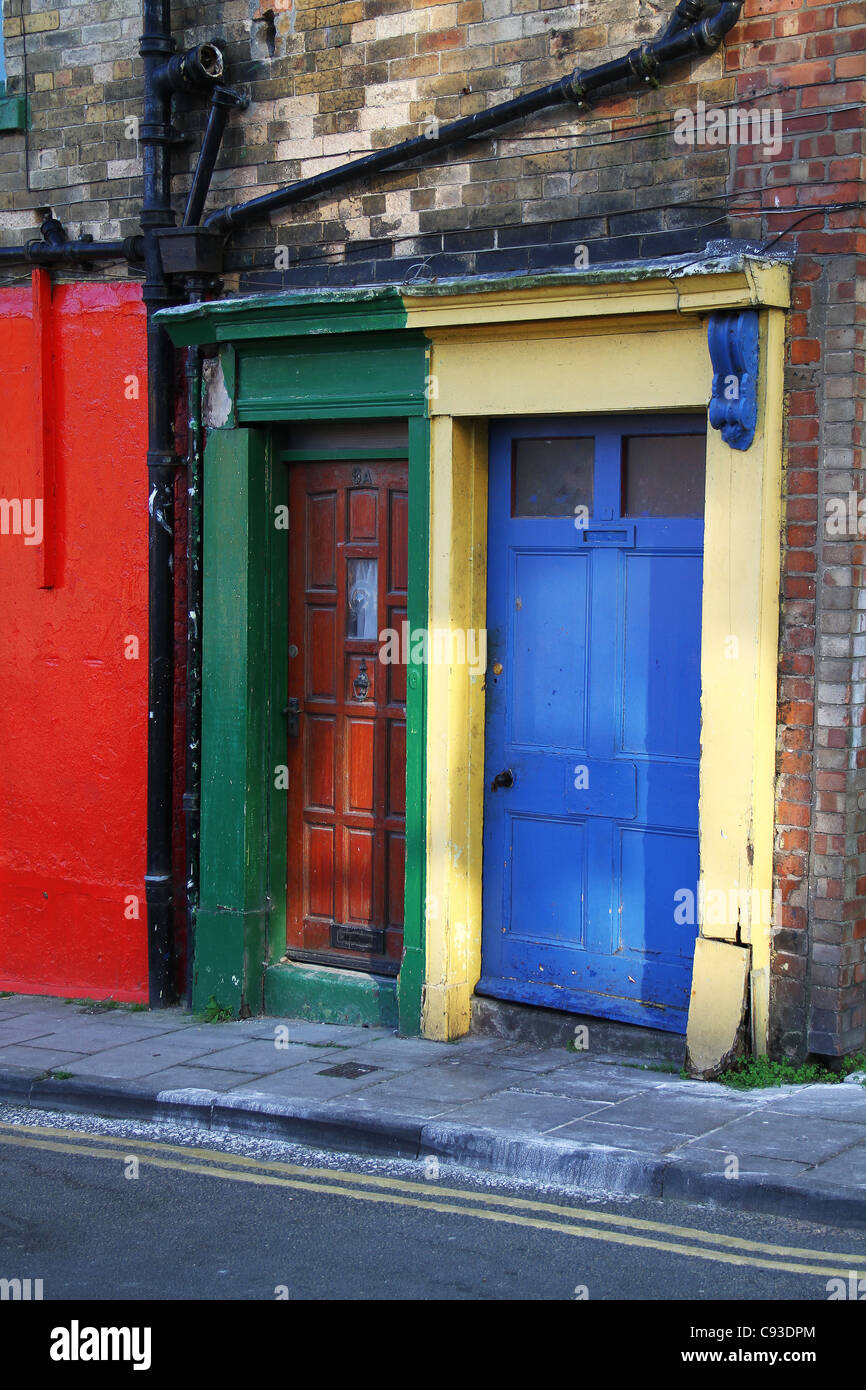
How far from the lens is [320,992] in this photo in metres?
8.33

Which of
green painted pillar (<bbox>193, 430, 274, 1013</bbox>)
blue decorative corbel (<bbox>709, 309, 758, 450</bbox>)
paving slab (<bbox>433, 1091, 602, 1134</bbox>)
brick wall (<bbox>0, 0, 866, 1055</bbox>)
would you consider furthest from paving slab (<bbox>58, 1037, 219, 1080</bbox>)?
blue decorative corbel (<bbox>709, 309, 758, 450</bbox>)

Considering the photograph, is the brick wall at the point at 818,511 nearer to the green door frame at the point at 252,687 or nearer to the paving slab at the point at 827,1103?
the paving slab at the point at 827,1103

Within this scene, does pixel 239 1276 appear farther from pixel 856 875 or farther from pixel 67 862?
pixel 67 862

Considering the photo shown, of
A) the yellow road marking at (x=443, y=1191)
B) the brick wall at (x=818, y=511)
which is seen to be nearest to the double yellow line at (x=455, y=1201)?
the yellow road marking at (x=443, y=1191)

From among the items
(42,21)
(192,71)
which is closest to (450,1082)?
(192,71)

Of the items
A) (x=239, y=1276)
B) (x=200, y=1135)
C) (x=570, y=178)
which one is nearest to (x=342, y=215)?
(x=570, y=178)

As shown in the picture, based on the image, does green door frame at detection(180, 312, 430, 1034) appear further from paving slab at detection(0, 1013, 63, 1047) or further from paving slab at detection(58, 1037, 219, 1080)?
paving slab at detection(0, 1013, 63, 1047)

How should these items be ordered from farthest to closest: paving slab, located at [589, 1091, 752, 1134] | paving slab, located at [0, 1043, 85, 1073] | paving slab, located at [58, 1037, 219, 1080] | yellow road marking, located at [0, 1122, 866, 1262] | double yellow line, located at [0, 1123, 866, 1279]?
paving slab, located at [0, 1043, 85, 1073] → paving slab, located at [58, 1037, 219, 1080] → paving slab, located at [589, 1091, 752, 1134] → yellow road marking, located at [0, 1122, 866, 1262] → double yellow line, located at [0, 1123, 866, 1279]

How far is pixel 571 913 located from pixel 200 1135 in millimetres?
1969

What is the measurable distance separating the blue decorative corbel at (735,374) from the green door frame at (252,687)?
6.72 ft

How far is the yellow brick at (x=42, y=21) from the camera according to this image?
920 centimetres

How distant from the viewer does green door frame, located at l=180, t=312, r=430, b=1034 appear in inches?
325

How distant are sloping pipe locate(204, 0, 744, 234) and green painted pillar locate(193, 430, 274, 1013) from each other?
113 centimetres

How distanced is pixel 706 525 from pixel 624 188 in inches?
61.8
